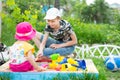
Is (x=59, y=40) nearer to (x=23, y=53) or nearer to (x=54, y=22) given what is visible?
(x=54, y=22)

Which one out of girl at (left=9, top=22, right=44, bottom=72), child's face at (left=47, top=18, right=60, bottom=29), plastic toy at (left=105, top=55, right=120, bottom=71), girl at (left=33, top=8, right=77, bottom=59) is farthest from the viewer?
plastic toy at (left=105, top=55, right=120, bottom=71)

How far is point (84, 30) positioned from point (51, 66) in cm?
512

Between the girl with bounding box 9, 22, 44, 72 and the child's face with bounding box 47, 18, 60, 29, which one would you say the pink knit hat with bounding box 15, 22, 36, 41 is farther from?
the child's face with bounding box 47, 18, 60, 29

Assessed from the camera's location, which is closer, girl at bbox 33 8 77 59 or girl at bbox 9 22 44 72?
girl at bbox 9 22 44 72

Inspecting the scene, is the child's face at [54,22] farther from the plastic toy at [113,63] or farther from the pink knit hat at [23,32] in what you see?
the plastic toy at [113,63]

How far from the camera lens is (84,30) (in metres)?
9.11

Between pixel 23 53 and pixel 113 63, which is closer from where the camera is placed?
pixel 23 53

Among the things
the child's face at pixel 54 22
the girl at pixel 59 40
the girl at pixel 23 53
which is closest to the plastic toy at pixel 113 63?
the girl at pixel 59 40

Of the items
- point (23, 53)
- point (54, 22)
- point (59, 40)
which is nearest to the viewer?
point (23, 53)

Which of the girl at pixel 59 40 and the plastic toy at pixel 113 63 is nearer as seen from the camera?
the girl at pixel 59 40

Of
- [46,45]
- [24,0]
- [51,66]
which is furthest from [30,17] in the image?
[24,0]

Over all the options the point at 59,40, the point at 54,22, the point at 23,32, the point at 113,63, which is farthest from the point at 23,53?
the point at 113,63

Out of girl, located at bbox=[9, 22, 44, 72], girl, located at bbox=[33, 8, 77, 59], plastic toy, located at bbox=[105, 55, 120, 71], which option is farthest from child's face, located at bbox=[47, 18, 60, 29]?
plastic toy, located at bbox=[105, 55, 120, 71]

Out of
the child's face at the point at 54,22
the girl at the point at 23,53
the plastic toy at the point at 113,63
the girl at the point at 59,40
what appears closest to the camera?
the girl at the point at 23,53
